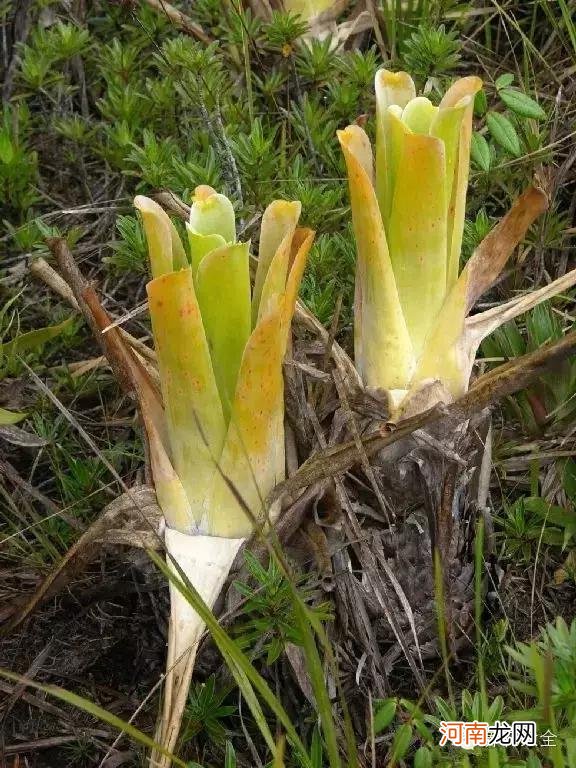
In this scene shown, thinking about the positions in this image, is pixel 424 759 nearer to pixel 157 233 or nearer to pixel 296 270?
pixel 296 270

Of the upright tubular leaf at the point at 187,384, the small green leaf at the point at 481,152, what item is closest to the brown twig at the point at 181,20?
the small green leaf at the point at 481,152

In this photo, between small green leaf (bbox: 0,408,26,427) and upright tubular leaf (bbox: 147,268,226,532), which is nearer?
upright tubular leaf (bbox: 147,268,226,532)

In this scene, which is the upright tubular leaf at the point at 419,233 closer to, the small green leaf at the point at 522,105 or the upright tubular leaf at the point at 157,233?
the upright tubular leaf at the point at 157,233

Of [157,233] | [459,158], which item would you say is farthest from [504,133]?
[157,233]

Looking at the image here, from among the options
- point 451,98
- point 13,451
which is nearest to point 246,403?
point 451,98

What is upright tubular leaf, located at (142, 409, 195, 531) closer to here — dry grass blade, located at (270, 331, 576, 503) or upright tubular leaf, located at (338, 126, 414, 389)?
dry grass blade, located at (270, 331, 576, 503)

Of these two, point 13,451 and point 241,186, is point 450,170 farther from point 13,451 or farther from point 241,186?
point 13,451

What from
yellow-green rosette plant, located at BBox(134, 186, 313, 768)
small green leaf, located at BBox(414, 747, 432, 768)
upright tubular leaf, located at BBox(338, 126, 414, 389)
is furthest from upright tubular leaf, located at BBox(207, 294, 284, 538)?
small green leaf, located at BBox(414, 747, 432, 768)
